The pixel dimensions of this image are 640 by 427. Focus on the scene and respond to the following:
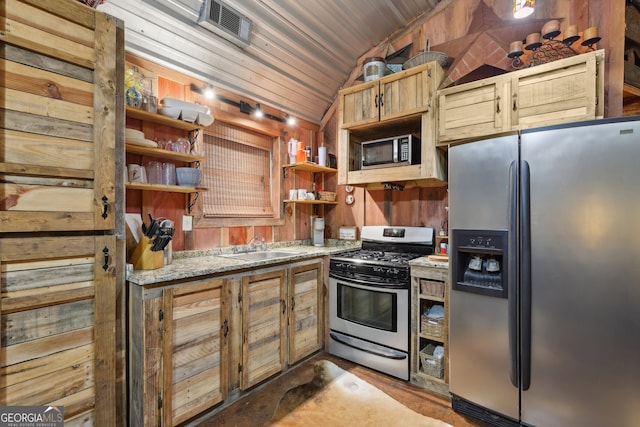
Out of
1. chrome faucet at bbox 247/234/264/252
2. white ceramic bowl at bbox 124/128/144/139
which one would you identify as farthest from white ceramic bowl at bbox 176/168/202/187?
chrome faucet at bbox 247/234/264/252

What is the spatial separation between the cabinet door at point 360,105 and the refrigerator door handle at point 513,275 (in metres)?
1.39

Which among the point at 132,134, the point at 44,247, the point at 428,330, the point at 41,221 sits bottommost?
the point at 428,330

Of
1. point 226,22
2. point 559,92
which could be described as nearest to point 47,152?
point 226,22

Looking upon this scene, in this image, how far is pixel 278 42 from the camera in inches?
108

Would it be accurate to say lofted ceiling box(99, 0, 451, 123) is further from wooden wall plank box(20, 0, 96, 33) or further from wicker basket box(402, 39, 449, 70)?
wicker basket box(402, 39, 449, 70)

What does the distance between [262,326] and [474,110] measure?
93.3 inches

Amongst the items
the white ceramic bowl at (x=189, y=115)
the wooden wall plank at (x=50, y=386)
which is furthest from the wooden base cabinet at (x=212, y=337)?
the white ceramic bowl at (x=189, y=115)

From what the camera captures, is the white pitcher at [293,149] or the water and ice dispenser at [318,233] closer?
the white pitcher at [293,149]

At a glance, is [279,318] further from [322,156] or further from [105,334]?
[322,156]

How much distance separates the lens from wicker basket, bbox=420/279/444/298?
90.2 inches

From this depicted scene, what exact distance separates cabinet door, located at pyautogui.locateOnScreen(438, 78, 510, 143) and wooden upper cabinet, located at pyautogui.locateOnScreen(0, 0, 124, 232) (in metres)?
2.32

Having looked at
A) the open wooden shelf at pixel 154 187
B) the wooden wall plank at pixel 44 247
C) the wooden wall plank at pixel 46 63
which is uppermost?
the wooden wall plank at pixel 46 63

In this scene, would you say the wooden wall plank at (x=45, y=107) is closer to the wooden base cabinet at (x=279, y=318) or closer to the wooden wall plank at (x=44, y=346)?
the wooden wall plank at (x=44, y=346)

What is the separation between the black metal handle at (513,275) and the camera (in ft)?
Result: 5.97
